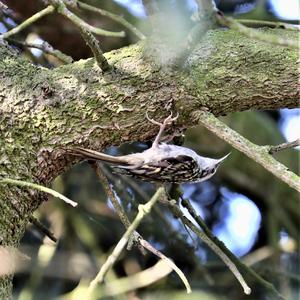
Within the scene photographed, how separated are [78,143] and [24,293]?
92cm

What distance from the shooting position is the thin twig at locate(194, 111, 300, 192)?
4.99 ft

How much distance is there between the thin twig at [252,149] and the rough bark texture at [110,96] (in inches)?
2.2

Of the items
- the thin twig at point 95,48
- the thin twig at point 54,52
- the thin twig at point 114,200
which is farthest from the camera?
the thin twig at point 54,52

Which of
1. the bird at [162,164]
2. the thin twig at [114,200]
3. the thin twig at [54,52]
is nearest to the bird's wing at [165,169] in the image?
the bird at [162,164]

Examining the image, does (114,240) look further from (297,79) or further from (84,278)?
(297,79)

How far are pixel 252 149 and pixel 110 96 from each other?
1.32 ft

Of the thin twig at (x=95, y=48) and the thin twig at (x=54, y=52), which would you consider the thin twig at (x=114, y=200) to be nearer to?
the thin twig at (x=95, y=48)

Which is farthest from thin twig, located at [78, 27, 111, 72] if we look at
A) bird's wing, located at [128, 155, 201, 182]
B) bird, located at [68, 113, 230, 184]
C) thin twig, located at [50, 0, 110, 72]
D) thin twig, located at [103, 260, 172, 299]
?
thin twig, located at [103, 260, 172, 299]

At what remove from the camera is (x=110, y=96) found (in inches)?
68.7

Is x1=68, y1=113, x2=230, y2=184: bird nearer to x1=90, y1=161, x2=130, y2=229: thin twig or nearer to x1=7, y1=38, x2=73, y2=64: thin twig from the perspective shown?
x1=90, y1=161, x2=130, y2=229: thin twig

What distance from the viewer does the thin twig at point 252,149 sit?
1.52 meters

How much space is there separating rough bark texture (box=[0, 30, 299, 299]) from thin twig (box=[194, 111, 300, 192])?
6cm

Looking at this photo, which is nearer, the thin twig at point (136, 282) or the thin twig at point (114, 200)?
the thin twig at point (114, 200)

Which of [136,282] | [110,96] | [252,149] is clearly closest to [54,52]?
[110,96]
